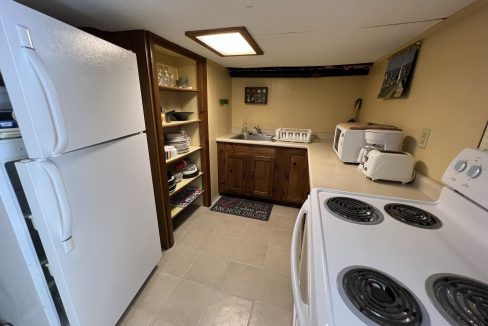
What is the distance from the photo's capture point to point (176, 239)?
2.12 metres

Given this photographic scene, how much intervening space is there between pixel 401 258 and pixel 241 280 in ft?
4.30

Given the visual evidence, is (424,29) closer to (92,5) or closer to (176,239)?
(92,5)

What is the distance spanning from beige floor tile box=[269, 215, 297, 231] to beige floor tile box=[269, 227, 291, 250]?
0.08 metres

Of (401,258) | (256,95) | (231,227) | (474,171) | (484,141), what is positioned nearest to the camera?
(401,258)

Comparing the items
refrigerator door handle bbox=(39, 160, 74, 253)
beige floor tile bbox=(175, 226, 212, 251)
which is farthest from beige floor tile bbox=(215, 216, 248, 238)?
refrigerator door handle bbox=(39, 160, 74, 253)

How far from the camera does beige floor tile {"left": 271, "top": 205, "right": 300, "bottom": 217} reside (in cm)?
264

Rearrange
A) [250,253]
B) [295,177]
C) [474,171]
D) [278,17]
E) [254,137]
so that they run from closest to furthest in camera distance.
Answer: [474,171], [278,17], [250,253], [295,177], [254,137]

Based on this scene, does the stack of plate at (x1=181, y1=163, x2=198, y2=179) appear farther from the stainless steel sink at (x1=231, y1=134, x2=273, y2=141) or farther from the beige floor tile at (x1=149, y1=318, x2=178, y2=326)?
the beige floor tile at (x1=149, y1=318, x2=178, y2=326)

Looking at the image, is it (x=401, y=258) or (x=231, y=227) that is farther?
(x=231, y=227)

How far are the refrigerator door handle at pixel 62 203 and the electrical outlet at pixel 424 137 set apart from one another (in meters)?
2.02

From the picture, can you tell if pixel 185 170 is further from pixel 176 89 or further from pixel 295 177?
pixel 295 177

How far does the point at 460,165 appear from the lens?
85 centimetres

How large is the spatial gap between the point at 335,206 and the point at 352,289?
0.48 metres

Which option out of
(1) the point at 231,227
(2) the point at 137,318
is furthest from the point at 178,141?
(2) the point at 137,318
